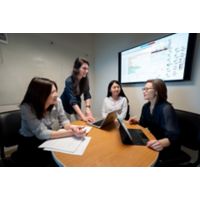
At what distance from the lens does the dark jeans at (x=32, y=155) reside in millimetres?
928

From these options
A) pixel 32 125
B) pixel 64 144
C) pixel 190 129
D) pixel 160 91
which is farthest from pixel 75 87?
pixel 190 129

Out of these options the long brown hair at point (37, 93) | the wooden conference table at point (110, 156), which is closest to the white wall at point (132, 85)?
the wooden conference table at point (110, 156)

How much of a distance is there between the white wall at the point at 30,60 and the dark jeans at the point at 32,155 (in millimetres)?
1135

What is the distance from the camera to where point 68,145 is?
0.83 metres

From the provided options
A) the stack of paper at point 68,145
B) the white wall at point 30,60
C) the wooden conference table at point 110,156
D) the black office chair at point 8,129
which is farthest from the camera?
the white wall at point 30,60

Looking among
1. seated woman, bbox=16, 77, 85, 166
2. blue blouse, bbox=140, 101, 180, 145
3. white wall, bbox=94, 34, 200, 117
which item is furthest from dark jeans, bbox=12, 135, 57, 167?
white wall, bbox=94, 34, 200, 117

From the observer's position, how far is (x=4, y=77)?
5.68 feet

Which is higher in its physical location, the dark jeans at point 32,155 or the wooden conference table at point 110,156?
the wooden conference table at point 110,156

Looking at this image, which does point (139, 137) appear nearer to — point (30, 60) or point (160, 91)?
point (160, 91)

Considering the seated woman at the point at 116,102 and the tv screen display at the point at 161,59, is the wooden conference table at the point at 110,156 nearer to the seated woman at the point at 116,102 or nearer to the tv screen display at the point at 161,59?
the seated woman at the point at 116,102

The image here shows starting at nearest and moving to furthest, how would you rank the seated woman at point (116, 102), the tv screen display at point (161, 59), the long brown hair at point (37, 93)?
the long brown hair at point (37, 93) < the tv screen display at point (161, 59) < the seated woman at point (116, 102)

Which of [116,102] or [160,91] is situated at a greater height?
[160,91]

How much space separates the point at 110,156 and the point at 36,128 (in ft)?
2.05
